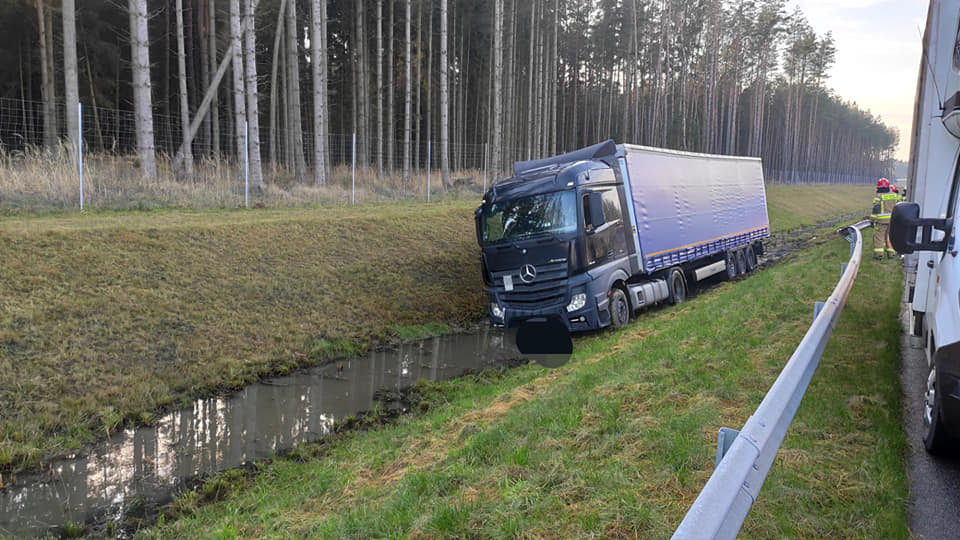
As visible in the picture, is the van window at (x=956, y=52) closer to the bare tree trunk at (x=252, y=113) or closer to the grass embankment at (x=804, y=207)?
the bare tree trunk at (x=252, y=113)

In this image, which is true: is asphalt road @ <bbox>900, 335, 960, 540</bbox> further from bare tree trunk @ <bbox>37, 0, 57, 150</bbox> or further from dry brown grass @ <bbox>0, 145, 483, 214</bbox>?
bare tree trunk @ <bbox>37, 0, 57, 150</bbox>

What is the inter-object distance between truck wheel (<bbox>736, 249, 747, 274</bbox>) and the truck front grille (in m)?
9.36

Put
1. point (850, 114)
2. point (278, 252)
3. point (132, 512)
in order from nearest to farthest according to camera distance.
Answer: point (132, 512)
point (278, 252)
point (850, 114)

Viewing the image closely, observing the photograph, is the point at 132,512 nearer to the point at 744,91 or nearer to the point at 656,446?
the point at 656,446

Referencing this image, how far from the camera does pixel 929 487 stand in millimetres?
3873

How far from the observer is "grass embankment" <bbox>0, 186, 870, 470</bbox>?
737 cm

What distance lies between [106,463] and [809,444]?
6.56 meters

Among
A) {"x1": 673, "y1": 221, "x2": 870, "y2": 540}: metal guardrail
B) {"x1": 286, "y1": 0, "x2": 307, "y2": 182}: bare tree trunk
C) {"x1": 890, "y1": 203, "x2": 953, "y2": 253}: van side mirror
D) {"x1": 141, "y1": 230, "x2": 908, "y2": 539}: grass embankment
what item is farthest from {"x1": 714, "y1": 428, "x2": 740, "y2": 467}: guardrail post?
{"x1": 286, "y1": 0, "x2": 307, "y2": 182}: bare tree trunk

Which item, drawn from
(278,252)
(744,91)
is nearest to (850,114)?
(744,91)

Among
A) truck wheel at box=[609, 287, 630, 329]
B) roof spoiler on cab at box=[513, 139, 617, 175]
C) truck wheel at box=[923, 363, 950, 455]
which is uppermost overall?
roof spoiler on cab at box=[513, 139, 617, 175]

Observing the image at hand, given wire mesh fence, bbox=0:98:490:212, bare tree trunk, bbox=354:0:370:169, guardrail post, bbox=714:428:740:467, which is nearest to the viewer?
guardrail post, bbox=714:428:740:467

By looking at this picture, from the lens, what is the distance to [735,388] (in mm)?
5594

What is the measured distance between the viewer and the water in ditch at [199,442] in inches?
216

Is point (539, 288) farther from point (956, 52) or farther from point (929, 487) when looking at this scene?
point (929, 487)
